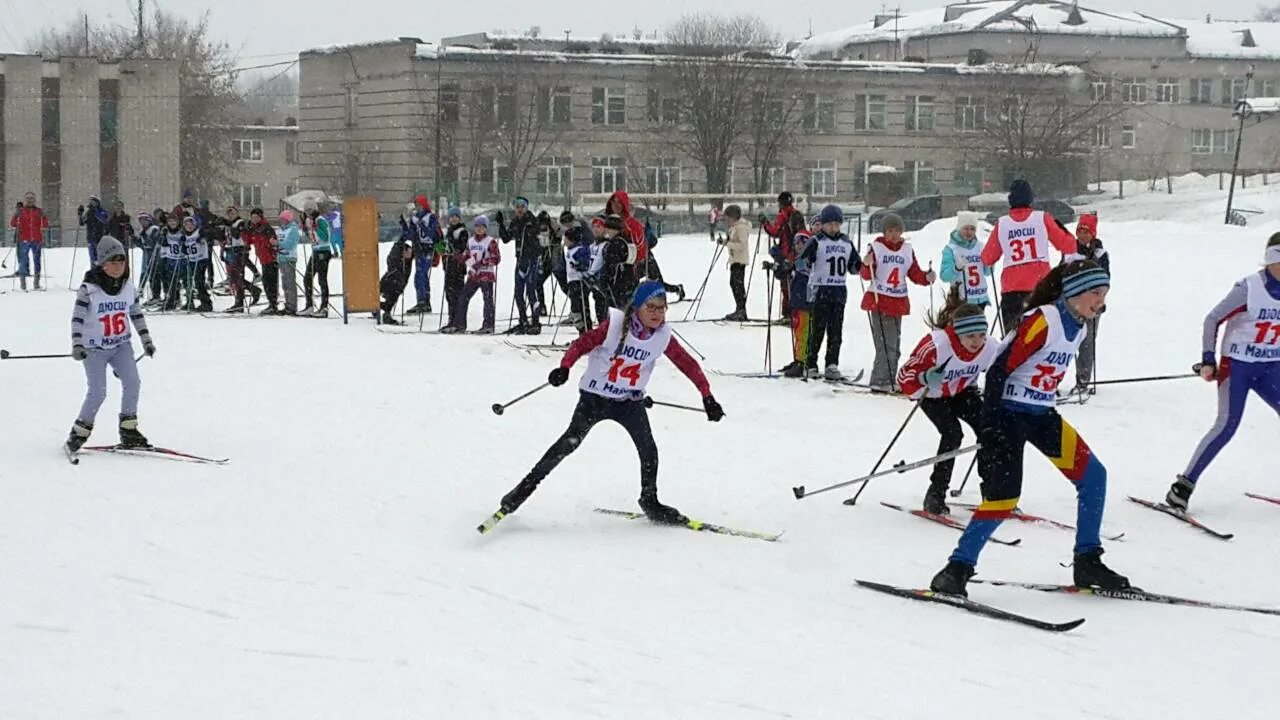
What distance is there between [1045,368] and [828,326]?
8.14m

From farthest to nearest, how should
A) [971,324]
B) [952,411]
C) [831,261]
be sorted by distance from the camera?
[831,261]
[952,411]
[971,324]

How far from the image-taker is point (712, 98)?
52062 millimetres

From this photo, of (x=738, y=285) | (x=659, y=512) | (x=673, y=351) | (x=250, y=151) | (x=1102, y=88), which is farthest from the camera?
(x=250, y=151)

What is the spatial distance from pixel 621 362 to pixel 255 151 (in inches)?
2945

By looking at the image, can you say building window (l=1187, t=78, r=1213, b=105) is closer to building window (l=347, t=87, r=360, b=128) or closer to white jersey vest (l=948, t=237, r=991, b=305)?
building window (l=347, t=87, r=360, b=128)

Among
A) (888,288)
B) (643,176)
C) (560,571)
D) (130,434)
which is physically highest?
(643,176)

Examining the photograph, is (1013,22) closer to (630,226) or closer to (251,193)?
(251,193)

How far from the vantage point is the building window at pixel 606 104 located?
2125 inches

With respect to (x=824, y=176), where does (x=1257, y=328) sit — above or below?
below

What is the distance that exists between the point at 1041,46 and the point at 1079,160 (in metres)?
8.16

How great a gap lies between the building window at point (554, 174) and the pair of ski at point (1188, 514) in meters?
44.5

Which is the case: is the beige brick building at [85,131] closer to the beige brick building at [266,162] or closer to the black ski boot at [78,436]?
the beige brick building at [266,162]


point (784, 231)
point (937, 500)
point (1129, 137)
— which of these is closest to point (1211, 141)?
point (1129, 137)

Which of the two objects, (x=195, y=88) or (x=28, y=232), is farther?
(x=195, y=88)
